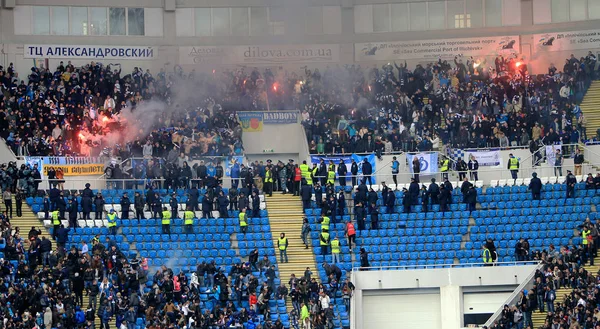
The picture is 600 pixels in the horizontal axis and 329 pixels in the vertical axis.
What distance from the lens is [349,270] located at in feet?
167

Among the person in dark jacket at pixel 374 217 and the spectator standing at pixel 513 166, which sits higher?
the spectator standing at pixel 513 166

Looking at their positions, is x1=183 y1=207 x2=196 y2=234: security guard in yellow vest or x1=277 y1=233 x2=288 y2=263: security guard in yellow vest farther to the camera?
x1=183 y1=207 x2=196 y2=234: security guard in yellow vest

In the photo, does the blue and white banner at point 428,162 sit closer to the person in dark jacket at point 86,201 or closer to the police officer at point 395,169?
the police officer at point 395,169

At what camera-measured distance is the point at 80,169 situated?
56.3 metres

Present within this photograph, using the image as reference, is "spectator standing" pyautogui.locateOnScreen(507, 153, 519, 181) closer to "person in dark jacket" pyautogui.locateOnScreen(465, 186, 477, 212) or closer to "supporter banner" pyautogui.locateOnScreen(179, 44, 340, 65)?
"person in dark jacket" pyautogui.locateOnScreen(465, 186, 477, 212)

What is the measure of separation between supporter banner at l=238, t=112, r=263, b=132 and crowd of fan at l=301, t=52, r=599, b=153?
6.71ft

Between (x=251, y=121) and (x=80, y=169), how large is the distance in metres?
8.20

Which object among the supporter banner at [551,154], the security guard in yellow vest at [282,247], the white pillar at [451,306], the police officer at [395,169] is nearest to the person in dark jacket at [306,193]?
the security guard in yellow vest at [282,247]

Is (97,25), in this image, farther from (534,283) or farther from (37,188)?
(534,283)

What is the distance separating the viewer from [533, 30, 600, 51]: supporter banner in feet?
212

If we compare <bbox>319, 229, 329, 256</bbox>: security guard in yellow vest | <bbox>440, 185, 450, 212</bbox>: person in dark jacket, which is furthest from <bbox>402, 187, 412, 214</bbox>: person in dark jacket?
<bbox>319, 229, 329, 256</bbox>: security guard in yellow vest

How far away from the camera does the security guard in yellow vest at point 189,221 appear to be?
5231 cm

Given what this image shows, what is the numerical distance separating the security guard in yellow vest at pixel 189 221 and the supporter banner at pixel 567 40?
20793mm

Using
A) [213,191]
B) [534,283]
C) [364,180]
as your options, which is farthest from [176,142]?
[534,283]
